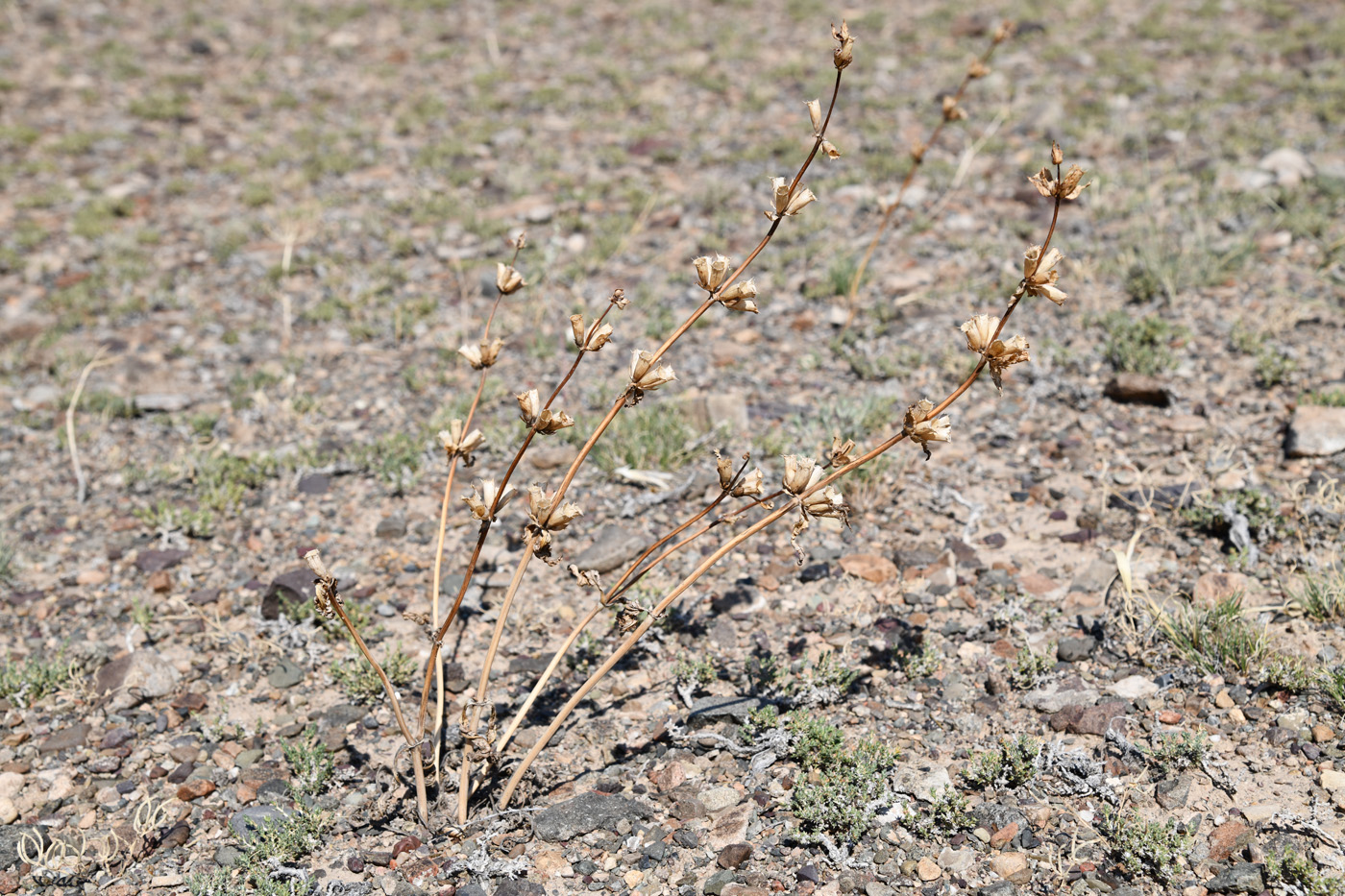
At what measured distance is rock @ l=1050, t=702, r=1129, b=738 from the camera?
11.4 ft

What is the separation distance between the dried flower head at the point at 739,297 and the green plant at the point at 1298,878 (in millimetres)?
2223

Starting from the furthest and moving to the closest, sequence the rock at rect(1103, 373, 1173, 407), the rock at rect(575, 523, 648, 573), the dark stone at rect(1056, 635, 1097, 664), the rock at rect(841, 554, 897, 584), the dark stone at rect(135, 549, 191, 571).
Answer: the rock at rect(1103, 373, 1173, 407), the dark stone at rect(135, 549, 191, 571), the rock at rect(575, 523, 648, 573), the rock at rect(841, 554, 897, 584), the dark stone at rect(1056, 635, 1097, 664)

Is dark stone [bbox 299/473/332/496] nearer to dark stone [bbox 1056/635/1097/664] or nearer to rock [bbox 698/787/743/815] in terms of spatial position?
rock [bbox 698/787/743/815]

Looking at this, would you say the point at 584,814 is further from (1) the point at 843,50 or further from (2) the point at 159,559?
(2) the point at 159,559

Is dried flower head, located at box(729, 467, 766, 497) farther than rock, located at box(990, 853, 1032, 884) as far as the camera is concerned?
No

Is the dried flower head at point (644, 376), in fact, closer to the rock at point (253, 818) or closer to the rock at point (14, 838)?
the rock at point (253, 818)

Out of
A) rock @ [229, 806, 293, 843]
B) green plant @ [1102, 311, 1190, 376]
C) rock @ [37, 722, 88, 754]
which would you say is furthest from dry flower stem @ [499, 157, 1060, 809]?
green plant @ [1102, 311, 1190, 376]

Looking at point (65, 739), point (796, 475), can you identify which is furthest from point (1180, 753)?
point (65, 739)

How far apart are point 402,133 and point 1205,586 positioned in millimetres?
8257

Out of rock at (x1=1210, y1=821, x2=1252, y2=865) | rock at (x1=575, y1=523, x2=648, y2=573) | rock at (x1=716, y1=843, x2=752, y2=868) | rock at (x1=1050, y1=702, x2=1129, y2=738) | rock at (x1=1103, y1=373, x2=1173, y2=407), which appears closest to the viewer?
rock at (x1=1210, y1=821, x2=1252, y2=865)

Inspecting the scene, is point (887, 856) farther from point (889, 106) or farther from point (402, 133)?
point (402, 133)

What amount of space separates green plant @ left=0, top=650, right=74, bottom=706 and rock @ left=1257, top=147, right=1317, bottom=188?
7.93m

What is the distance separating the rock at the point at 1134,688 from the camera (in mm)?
3607

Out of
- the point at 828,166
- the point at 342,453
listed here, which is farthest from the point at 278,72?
the point at 342,453
